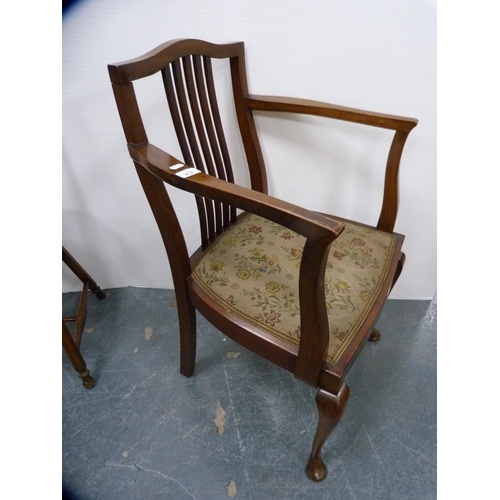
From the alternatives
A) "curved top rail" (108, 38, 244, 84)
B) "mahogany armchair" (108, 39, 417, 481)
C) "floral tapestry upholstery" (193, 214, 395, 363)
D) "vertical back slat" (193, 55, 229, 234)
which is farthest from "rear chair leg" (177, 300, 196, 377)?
"curved top rail" (108, 38, 244, 84)

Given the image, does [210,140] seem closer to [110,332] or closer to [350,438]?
[110,332]

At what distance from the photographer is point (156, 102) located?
1022mm

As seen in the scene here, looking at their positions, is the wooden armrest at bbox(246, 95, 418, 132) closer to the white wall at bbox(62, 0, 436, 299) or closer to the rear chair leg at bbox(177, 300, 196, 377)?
the white wall at bbox(62, 0, 436, 299)

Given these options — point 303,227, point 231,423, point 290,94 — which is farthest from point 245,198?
point 231,423

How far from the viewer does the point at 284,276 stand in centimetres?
83

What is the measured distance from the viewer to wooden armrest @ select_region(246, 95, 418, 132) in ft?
2.80

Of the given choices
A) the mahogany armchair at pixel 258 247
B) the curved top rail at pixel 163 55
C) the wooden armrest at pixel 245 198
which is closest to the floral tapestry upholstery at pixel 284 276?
the mahogany armchair at pixel 258 247

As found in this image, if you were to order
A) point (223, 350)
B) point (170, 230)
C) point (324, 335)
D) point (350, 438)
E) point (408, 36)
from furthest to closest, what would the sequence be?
1. point (223, 350)
2. point (350, 438)
3. point (408, 36)
4. point (170, 230)
5. point (324, 335)

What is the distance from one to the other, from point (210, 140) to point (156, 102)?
26 cm

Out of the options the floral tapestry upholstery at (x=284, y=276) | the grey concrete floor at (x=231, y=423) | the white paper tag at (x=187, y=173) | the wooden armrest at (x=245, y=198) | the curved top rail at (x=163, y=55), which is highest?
the curved top rail at (x=163, y=55)

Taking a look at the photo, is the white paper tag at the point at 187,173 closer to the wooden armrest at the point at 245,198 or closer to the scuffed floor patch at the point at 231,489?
the wooden armrest at the point at 245,198

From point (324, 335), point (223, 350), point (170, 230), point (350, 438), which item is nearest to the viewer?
point (324, 335)

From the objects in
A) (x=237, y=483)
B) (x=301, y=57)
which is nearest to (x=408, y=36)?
(x=301, y=57)

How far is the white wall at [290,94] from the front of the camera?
89 centimetres
